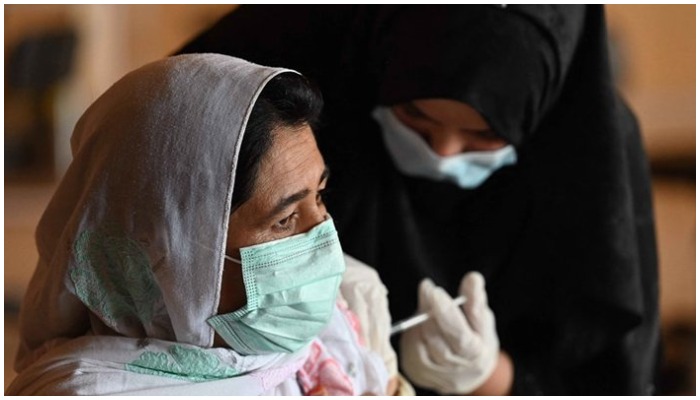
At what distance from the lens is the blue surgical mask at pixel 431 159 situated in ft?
3.10

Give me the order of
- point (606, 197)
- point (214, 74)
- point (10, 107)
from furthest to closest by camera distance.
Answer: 1. point (606, 197)
2. point (10, 107)
3. point (214, 74)

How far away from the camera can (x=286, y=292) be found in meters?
0.68

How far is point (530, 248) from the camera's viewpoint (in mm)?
1046

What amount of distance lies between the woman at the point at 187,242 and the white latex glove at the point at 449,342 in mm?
196

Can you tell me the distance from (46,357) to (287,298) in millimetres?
201

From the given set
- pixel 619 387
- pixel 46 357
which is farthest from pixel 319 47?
pixel 619 387

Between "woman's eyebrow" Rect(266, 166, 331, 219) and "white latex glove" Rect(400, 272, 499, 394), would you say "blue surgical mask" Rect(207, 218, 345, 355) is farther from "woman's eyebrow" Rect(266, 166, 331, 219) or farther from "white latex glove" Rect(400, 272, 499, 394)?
"white latex glove" Rect(400, 272, 499, 394)

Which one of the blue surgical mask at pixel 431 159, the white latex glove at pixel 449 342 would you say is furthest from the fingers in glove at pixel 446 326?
the blue surgical mask at pixel 431 159

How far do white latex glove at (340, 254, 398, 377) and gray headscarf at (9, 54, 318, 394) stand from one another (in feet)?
0.31

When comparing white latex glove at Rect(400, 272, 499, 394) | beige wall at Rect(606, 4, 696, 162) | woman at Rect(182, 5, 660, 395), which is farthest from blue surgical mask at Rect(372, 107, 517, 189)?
beige wall at Rect(606, 4, 696, 162)

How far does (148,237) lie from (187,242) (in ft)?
0.10

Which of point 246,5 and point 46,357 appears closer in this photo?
point 46,357

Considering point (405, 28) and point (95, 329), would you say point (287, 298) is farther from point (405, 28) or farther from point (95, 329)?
point (405, 28)

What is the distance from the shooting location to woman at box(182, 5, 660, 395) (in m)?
0.90
